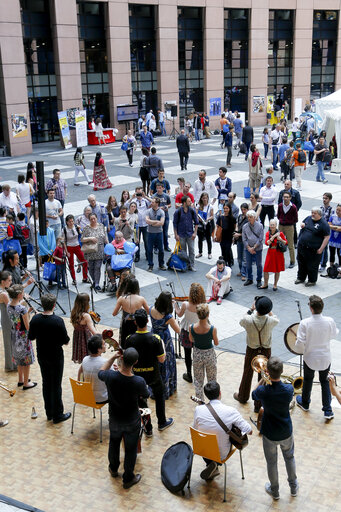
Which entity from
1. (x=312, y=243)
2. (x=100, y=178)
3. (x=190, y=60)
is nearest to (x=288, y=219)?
(x=312, y=243)

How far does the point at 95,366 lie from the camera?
729cm

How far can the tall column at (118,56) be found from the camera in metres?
33.9

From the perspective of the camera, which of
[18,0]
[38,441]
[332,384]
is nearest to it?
[332,384]

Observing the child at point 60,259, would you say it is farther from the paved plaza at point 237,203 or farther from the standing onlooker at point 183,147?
the standing onlooker at point 183,147

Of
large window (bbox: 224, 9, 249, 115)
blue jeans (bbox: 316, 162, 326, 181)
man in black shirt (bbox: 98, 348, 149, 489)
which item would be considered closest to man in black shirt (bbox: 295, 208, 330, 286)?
man in black shirt (bbox: 98, 348, 149, 489)

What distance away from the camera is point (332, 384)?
6012mm

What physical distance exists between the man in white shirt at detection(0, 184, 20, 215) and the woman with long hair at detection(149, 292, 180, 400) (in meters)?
8.16

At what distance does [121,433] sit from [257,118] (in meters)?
38.7

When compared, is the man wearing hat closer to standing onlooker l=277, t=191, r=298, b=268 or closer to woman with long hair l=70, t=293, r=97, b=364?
woman with long hair l=70, t=293, r=97, b=364

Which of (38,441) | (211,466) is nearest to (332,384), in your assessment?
(211,466)

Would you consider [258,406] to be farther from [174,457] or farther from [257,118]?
[257,118]

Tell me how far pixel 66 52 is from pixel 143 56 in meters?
7.28

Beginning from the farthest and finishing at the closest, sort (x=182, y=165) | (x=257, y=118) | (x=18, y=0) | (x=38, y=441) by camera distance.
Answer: (x=257, y=118)
(x=18, y=0)
(x=182, y=165)
(x=38, y=441)

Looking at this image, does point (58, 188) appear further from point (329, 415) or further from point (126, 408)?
point (126, 408)
